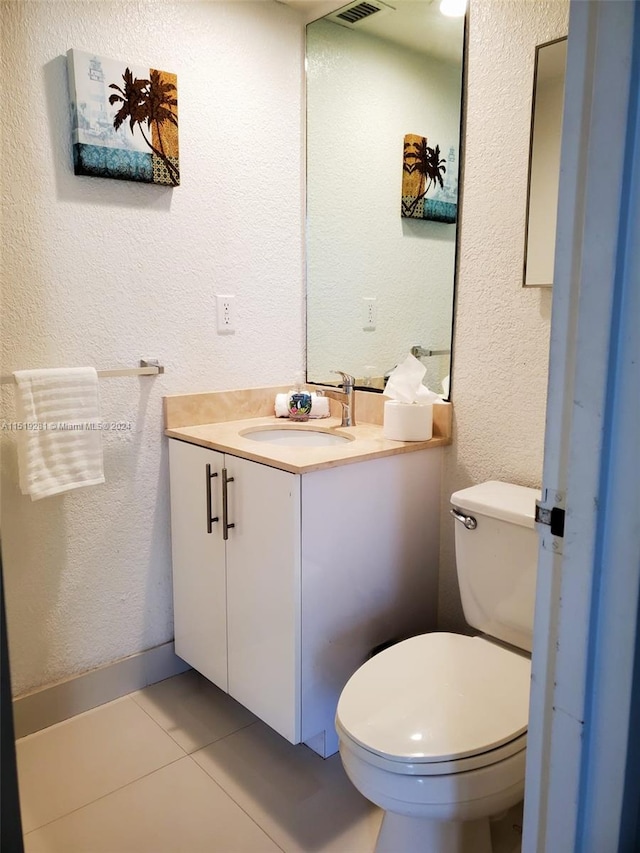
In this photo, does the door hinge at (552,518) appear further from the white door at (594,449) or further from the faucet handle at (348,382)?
the faucet handle at (348,382)

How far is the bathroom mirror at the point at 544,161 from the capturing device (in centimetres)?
146

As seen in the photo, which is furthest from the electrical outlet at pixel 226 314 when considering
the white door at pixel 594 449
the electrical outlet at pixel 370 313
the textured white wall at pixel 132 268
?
the white door at pixel 594 449

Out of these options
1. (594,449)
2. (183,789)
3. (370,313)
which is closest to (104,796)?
(183,789)

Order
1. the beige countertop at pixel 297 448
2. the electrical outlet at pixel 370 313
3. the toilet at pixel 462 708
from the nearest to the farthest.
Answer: the toilet at pixel 462 708 < the beige countertop at pixel 297 448 < the electrical outlet at pixel 370 313

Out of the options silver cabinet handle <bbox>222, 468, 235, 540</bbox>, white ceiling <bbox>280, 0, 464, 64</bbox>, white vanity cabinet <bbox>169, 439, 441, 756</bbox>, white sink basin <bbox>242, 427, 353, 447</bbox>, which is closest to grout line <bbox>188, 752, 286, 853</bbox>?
white vanity cabinet <bbox>169, 439, 441, 756</bbox>

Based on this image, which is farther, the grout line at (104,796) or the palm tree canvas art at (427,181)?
the palm tree canvas art at (427,181)

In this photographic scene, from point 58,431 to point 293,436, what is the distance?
28.7 inches

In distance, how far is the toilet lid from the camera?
114 centimetres

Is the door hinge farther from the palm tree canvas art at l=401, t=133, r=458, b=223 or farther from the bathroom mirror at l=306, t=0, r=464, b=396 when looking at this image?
the palm tree canvas art at l=401, t=133, r=458, b=223

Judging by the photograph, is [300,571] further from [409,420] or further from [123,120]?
[123,120]

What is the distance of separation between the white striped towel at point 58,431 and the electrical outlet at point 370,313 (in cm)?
92

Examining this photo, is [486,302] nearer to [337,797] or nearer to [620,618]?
[620,618]

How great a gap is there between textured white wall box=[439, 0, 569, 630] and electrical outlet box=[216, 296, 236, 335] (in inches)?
28.6

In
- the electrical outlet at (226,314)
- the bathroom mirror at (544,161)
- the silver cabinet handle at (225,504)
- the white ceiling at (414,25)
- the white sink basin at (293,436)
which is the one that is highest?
the white ceiling at (414,25)
